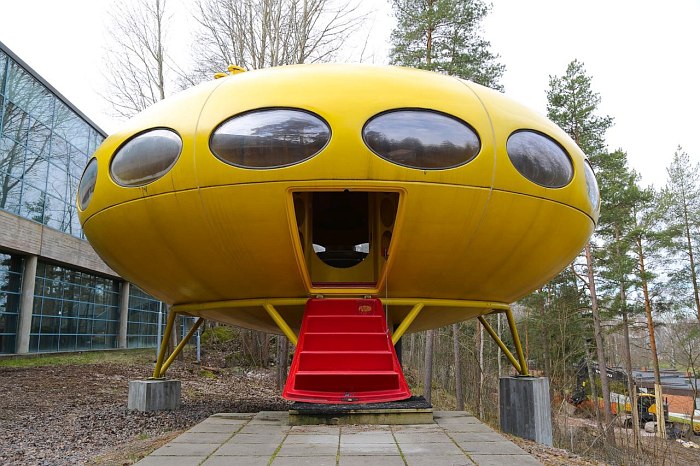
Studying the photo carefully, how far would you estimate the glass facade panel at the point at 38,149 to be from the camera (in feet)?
56.7

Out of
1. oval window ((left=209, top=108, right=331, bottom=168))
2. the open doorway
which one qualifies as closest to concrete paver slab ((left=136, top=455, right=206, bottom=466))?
oval window ((left=209, top=108, right=331, bottom=168))

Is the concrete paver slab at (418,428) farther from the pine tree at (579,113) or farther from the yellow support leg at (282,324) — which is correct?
the pine tree at (579,113)

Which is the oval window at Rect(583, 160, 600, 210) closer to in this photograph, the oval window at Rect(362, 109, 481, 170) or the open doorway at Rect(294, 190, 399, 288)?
the oval window at Rect(362, 109, 481, 170)

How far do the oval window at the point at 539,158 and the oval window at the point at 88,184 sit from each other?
16.3ft

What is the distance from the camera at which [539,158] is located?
227 inches

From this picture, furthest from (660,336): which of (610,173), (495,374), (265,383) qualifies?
(265,383)

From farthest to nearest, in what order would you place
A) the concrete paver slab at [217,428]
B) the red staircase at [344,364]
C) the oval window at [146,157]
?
the oval window at [146,157], the red staircase at [344,364], the concrete paver slab at [217,428]

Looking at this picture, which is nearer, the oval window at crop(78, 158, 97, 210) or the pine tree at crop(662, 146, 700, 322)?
the oval window at crop(78, 158, 97, 210)

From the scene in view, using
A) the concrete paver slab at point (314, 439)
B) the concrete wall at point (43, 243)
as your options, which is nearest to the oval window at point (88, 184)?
the concrete paver slab at point (314, 439)

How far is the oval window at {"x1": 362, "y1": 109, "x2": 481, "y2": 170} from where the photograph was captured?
17.0ft

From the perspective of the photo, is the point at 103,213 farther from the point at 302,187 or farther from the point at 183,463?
the point at 183,463

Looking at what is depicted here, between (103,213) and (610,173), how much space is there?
2197cm

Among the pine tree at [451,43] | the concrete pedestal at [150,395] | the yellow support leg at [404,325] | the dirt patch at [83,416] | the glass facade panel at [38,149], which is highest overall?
the pine tree at [451,43]

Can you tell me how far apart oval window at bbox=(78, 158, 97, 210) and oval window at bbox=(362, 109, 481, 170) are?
3.60 meters
